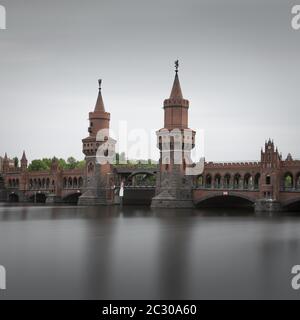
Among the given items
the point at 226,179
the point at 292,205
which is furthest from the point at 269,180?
the point at 226,179

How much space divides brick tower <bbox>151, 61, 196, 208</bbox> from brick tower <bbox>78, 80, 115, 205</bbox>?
42.0 feet

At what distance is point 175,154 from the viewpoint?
2813 inches

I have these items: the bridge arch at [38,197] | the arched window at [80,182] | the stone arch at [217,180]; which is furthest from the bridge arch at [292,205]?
the bridge arch at [38,197]

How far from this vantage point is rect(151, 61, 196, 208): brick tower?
69875mm

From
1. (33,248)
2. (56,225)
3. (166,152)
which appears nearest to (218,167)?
(166,152)

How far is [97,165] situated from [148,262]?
60.2 meters

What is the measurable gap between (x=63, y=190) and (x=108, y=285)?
77.5m

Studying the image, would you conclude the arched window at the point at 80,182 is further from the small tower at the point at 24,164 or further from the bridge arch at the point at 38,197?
the small tower at the point at 24,164

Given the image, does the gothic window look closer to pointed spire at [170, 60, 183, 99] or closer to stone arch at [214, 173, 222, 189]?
pointed spire at [170, 60, 183, 99]

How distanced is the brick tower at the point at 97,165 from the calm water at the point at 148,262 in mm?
44153

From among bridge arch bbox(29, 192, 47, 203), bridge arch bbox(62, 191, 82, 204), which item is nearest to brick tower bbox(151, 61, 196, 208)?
bridge arch bbox(62, 191, 82, 204)

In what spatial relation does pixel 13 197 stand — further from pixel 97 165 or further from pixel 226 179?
pixel 226 179

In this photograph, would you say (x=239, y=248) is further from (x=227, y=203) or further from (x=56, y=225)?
(x=227, y=203)

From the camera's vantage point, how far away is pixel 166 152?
7250cm
